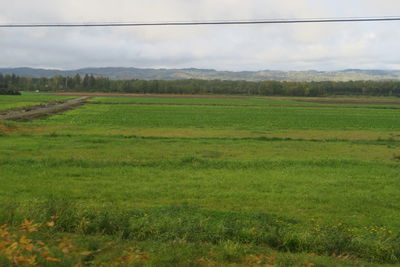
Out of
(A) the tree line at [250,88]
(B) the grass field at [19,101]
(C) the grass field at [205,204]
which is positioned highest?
(A) the tree line at [250,88]

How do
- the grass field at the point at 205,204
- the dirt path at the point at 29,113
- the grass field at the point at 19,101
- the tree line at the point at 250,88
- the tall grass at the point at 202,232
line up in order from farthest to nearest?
1. the tree line at the point at 250,88
2. the grass field at the point at 19,101
3. the dirt path at the point at 29,113
4. the tall grass at the point at 202,232
5. the grass field at the point at 205,204

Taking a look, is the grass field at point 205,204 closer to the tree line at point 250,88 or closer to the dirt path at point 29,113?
the dirt path at point 29,113

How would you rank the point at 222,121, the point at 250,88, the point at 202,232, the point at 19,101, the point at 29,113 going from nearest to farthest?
the point at 202,232, the point at 222,121, the point at 29,113, the point at 19,101, the point at 250,88

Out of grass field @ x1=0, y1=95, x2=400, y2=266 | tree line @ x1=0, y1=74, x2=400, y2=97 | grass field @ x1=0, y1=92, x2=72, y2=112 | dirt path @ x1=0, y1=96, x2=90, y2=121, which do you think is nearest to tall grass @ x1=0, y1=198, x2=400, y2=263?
grass field @ x1=0, y1=95, x2=400, y2=266

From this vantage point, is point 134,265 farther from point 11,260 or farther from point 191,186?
point 191,186

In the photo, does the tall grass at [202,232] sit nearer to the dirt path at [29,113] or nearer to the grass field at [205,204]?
the grass field at [205,204]

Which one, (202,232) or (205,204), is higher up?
(202,232)

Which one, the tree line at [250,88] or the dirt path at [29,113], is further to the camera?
the tree line at [250,88]

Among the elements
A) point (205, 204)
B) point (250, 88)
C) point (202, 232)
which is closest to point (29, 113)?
point (205, 204)

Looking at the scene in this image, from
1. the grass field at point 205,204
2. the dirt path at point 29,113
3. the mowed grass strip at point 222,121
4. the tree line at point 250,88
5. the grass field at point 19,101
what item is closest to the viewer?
the grass field at point 205,204

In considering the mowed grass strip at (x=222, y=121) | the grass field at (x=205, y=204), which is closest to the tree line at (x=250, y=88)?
the mowed grass strip at (x=222, y=121)

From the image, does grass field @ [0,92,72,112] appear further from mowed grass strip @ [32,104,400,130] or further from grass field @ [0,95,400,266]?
grass field @ [0,95,400,266]

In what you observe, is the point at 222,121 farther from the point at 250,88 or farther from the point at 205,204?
the point at 250,88

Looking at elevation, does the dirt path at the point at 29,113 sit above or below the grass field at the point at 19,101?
below
